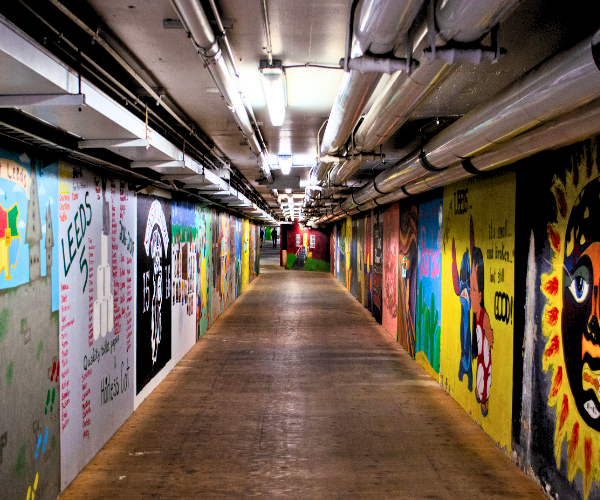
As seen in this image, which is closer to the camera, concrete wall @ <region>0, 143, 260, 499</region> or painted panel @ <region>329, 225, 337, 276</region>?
concrete wall @ <region>0, 143, 260, 499</region>

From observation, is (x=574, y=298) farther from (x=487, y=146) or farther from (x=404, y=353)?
(x=404, y=353)

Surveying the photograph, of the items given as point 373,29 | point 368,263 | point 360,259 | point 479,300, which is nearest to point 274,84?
point 373,29

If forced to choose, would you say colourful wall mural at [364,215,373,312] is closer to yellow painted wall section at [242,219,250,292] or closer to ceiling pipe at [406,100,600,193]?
yellow painted wall section at [242,219,250,292]

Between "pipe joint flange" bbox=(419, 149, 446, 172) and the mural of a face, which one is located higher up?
"pipe joint flange" bbox=(419, 149, 446, 172)

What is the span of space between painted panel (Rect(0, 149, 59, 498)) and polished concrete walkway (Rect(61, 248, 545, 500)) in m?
0.56

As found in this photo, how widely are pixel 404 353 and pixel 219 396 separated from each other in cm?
328

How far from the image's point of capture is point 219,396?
4973 mm

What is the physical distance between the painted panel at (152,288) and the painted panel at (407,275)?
3.75 meters

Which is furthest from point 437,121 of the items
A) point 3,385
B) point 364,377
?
point 3,385

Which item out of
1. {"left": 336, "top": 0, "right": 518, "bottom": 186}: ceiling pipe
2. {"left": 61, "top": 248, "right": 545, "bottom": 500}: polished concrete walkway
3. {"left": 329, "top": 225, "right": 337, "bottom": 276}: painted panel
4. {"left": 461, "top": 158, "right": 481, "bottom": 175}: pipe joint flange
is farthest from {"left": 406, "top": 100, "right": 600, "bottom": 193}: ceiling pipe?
{"left": 329, "top": 225, "right": 337, "bottom": 276}: painted panel

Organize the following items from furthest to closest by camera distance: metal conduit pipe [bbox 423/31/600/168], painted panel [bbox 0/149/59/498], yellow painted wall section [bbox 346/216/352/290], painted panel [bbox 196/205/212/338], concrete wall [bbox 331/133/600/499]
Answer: yellow painted wall section [bbox 346/216/352/290]
painted panel [bbox 196/205/212/338]
concrete wall [bbox 331/133/600/499]
painted panel [bbox 0/149/59/498]
metal conduit pipe [bbox 423/31/600/168]

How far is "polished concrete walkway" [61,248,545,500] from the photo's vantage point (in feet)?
10.7

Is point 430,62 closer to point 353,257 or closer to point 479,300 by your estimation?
point 479,300

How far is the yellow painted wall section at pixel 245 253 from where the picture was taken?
47.9 feet
